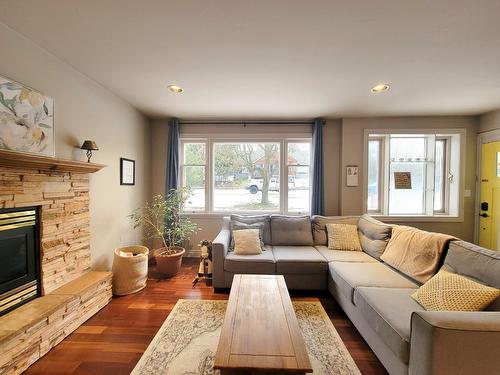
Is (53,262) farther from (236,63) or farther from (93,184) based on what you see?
(236,63)

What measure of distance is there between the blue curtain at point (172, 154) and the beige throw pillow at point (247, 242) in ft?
5.10

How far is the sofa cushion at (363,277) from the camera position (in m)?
2.11

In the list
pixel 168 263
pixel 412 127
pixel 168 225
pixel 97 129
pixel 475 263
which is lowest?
pixel 168 263

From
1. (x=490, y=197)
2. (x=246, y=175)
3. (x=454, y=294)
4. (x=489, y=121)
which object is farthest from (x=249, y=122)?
(x=490, y=197)

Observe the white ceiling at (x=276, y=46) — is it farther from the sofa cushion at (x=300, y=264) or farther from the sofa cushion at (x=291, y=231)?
the sofa cushion at (x=300, y=264)

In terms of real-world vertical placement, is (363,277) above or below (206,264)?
above

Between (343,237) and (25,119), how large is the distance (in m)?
3.64

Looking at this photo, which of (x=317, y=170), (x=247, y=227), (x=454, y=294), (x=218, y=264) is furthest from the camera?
(x=317, y=170)

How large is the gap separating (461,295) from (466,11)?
1899mm

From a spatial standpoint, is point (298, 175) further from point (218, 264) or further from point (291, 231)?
point (218, 264)

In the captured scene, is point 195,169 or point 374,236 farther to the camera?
point 195,169

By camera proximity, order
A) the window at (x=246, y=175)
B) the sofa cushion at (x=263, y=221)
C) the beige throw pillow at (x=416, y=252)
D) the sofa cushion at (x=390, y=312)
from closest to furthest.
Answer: the sofa cushion at (x=390, y=312), the beige throw pillow at (x=416, y=252), the sofa cushion at (x=263, y=221), the window at (x=246, y=175)

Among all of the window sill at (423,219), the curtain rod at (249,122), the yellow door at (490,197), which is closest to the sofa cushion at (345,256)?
the window sill at (423,219)

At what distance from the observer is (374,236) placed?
9.69ft
